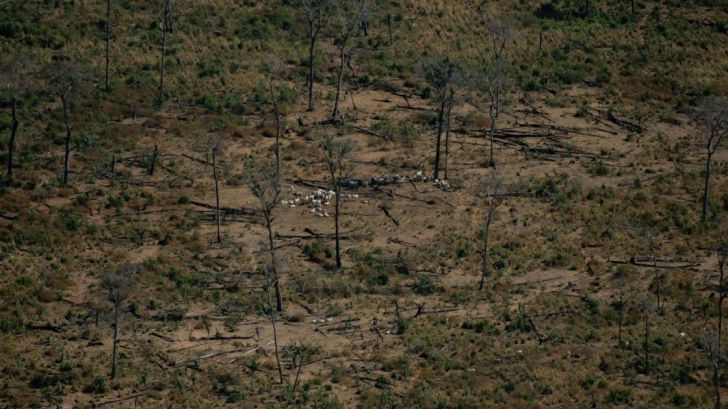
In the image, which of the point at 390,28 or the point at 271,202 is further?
the point at 390,28

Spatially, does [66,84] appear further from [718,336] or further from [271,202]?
[718,336]

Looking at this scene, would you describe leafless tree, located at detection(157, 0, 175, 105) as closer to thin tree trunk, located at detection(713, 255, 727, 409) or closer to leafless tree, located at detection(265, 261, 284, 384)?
leafless tree, located at detection(265, 261, 284, 384)

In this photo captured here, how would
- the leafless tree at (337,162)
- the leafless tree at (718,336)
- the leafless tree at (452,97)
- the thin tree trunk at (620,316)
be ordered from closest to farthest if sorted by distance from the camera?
the leafless tree at (718,336)
the thin tree trunk at (620,316)
the leafless tree at (337,162)
the leafless tree at (452,97)

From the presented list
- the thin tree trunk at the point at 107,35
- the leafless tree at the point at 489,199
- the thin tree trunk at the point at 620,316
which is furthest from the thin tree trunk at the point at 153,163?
the thin tree trunk at the point at 620,316

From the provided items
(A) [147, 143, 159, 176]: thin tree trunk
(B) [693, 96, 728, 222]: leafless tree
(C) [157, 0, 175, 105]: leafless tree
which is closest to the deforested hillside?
(A) [147, 143, 159, 176]: thin tree trunk

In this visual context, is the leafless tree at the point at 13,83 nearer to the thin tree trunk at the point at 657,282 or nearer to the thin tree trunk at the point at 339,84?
the thin tree trunk at the point at 339,84

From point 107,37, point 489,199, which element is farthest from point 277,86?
point 489,199
